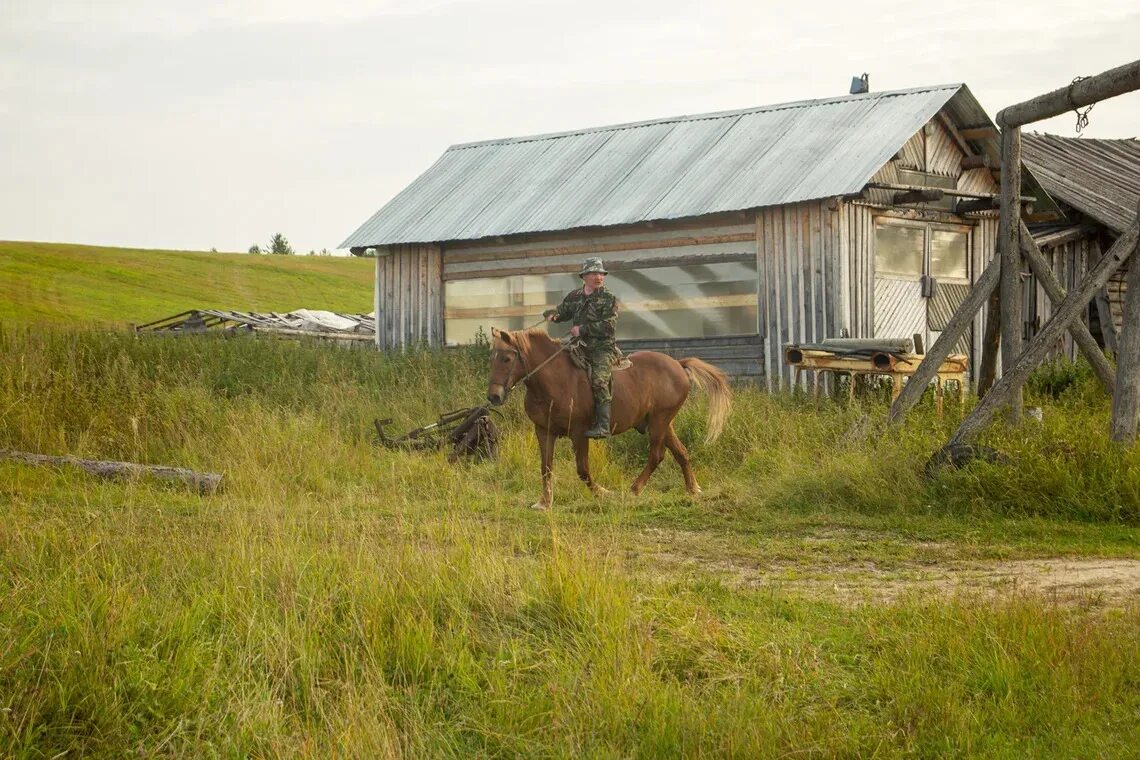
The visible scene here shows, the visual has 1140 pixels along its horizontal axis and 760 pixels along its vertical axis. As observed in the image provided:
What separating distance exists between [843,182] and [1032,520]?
8.19 meters

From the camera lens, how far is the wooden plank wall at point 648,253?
59.6ft

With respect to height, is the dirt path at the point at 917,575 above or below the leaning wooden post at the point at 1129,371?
below

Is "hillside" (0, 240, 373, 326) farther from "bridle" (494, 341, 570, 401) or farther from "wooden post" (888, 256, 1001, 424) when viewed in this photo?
"wooden post" (888, 256, 1001, 424)

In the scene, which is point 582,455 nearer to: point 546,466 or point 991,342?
point 546,466

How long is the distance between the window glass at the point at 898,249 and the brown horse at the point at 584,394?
6476 mm

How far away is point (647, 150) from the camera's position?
21156 millimetres

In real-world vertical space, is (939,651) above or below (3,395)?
below

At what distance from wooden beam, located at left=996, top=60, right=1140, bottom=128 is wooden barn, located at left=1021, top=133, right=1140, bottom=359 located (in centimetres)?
877

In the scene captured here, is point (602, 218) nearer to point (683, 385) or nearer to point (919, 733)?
point (683, 385)

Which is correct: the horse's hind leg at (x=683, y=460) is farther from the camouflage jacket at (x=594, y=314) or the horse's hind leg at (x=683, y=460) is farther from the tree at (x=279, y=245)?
the tree at (x=279, y=245)

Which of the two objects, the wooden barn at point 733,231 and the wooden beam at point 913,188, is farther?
the wooden barn at point 733,231

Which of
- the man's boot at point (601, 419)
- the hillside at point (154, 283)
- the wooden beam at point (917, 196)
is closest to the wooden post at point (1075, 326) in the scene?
the man's boot at point (601, 419)

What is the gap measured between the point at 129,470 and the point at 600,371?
14.0 ft

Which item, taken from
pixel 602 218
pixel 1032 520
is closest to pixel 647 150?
pixel 602 218
